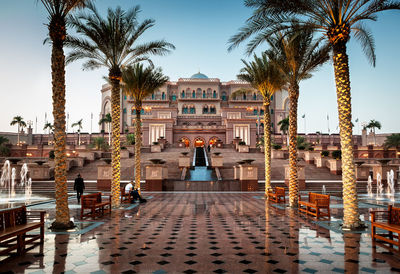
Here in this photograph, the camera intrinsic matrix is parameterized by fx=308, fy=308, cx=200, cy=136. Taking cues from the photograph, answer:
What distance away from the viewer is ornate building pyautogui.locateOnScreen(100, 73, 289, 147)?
53.9 m

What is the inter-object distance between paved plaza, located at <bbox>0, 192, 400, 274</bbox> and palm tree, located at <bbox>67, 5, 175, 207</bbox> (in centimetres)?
359

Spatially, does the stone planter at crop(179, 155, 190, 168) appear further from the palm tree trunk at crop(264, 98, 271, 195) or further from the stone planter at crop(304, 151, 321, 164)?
the stone planter at crop(304, 151, 321, 164)

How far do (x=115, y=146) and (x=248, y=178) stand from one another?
11155 millimetres

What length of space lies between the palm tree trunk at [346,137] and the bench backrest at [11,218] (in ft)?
28.5

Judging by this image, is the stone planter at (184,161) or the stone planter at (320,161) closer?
the stone planter at (184,161)

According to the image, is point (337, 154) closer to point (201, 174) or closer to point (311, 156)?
point (311, 156)

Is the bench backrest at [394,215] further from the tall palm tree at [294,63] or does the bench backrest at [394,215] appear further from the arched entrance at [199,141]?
the arched entrance at [199,141]

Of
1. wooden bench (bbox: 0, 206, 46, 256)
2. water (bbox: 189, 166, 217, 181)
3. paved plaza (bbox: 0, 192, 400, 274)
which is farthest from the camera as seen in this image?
water (bbox: 189, 166, 217, 181)

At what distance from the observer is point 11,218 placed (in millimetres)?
6961

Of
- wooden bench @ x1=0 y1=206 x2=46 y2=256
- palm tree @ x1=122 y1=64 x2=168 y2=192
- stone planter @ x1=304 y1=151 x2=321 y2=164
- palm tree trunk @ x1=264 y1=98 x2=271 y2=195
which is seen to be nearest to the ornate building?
stone planter @ x1=304 y1=151 x2=321 y2=164

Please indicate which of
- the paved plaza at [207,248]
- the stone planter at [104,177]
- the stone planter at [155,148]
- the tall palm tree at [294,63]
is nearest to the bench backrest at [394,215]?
the paved plaza at [207,248]

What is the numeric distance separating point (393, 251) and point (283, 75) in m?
9.80

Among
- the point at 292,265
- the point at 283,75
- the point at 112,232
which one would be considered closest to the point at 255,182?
the point at 283,75

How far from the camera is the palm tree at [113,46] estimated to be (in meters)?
13.1
